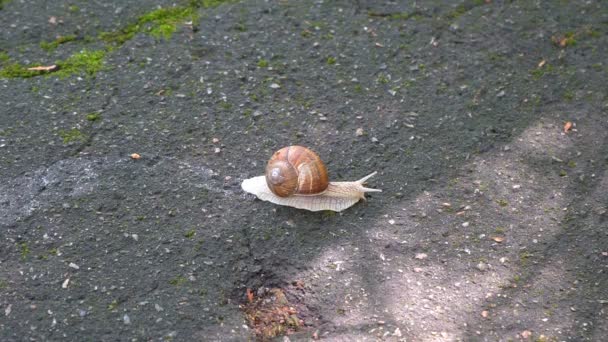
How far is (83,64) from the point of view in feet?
12.9

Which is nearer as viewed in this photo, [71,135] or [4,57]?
[71,135]

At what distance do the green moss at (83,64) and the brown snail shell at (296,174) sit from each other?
130cm

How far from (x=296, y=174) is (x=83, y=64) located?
4.86 feet

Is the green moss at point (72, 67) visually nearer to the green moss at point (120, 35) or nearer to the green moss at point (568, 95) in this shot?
the green moss at point (120, 35)

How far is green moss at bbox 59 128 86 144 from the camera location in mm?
3482

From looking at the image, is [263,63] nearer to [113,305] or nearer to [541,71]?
[541,71]

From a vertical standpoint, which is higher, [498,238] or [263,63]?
[263,63]

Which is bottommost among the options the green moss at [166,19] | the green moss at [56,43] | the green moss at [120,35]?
the green moss at [56,43]

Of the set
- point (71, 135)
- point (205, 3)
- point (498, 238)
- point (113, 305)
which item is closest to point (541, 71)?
point (498, 238)

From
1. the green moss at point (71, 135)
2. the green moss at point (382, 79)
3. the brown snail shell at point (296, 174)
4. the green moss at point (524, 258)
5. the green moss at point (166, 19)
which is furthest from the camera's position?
the green moss at point (166, 19)

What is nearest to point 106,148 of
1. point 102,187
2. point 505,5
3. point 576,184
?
point 102,187

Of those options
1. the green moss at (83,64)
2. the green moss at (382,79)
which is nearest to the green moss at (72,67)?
the green moss at (83,64)

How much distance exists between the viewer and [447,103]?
3738 mm

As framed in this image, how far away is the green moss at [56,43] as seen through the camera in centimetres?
403
